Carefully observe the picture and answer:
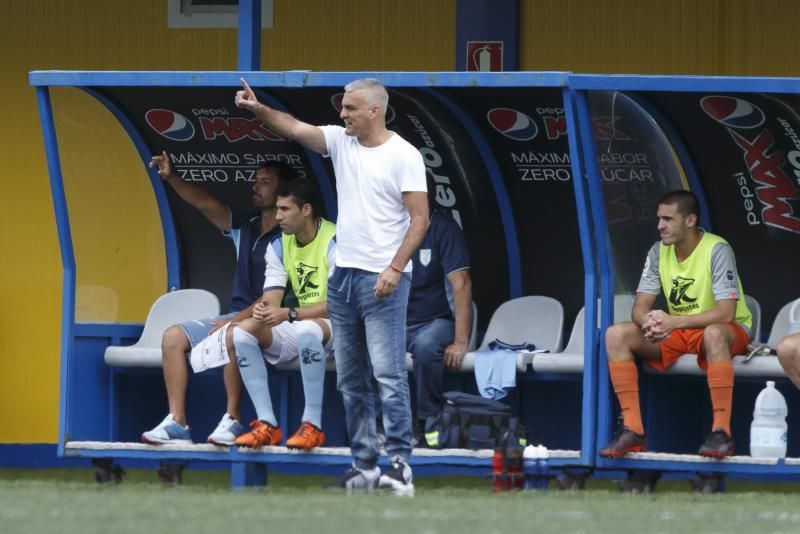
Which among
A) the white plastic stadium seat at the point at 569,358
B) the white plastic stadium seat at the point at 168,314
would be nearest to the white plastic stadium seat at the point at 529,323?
the white plastic stadium seat at the point at 569,358

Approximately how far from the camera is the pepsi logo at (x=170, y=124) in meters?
11.2

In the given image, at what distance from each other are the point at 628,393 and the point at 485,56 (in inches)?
120

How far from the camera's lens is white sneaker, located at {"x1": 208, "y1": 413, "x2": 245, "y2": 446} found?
10.2 m

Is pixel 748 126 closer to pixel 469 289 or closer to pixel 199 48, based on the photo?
pixel 469 289

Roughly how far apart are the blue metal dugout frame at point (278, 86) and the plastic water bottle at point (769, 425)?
2.62ft

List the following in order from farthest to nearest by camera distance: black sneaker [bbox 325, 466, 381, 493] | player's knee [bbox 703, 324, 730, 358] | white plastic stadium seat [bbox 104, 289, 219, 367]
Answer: white plastic stadium seat [bbox 104, 289, 219, 367] → player's knee [bbox 703, 324, 730, 358] → black sneaker [bbox 325, 466, 381, 493]

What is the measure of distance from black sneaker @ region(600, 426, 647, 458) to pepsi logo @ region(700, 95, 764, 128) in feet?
6.07

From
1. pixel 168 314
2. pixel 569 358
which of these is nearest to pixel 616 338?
pixel 569 358

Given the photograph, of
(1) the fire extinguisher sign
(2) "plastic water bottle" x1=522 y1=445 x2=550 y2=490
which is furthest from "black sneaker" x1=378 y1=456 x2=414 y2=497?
→ (1) the fire extinguisher sign

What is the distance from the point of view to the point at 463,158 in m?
11.1

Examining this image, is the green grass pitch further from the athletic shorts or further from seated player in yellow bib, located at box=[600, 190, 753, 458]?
the athletic shorts

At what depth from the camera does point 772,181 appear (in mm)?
10688

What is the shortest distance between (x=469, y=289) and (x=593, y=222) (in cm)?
90

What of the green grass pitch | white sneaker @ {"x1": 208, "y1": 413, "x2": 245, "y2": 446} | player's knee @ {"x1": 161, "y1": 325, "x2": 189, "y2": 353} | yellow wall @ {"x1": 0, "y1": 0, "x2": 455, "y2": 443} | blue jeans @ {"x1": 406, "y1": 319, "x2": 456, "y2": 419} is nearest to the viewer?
the green grass pitch
